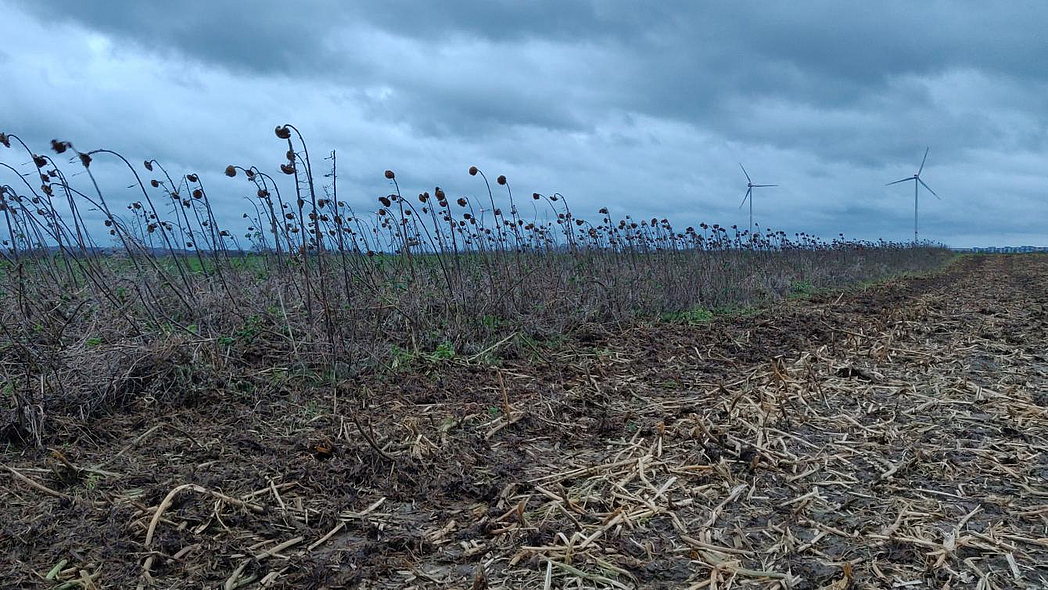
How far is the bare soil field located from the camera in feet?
7.06

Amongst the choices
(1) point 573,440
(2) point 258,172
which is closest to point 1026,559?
(1) point 573,440

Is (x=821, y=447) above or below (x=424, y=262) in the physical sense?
below

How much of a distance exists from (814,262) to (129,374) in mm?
15885

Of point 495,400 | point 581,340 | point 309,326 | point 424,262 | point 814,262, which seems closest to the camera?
point 495,400

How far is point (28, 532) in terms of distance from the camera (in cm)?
234

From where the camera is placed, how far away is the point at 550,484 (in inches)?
111

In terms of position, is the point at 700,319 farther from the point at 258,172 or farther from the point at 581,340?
the point at 258,172

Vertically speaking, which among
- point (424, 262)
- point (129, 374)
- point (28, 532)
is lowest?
point (28, 532)

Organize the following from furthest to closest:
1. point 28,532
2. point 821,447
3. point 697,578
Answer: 1. point 821,447
2. point 28,532
3. point 697,578

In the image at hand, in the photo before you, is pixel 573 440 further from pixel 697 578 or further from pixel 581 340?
pixel 581 340

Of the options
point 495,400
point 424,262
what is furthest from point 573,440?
point 424,262

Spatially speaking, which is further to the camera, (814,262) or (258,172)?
(814,262)

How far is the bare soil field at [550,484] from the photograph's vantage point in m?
2.15

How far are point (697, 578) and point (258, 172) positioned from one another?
4148mm
